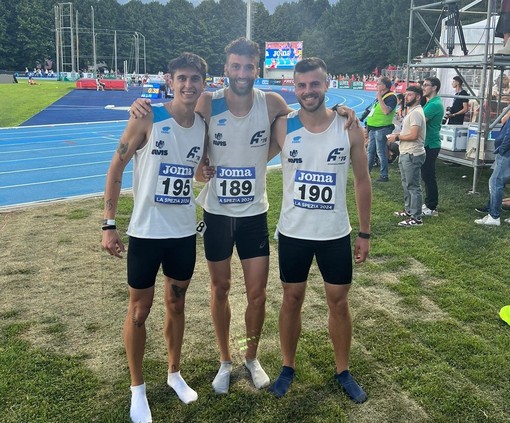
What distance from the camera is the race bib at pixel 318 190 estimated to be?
127 inches

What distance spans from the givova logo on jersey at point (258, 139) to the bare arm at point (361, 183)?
1.90 feet

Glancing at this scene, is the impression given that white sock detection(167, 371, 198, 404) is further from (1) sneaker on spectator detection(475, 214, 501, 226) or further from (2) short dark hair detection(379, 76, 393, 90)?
(2) short dark hair detection(379, 76, 393, 90)

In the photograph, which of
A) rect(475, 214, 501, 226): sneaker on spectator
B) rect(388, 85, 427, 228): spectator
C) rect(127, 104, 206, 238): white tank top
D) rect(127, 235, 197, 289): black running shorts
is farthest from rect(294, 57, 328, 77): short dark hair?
rect(475, 214, 501, 226): sneaker on spectator

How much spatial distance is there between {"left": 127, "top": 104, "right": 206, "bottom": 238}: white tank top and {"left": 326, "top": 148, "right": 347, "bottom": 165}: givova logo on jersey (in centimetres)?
88

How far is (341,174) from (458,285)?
269cm

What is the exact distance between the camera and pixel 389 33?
72.0 meters

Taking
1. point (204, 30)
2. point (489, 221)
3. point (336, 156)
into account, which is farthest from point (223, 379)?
point (204, 30)

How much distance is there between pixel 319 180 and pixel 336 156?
0.18m

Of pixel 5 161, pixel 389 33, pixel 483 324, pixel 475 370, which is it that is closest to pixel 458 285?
pixel 483 324

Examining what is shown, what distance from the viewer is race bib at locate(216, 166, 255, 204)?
3373 mm

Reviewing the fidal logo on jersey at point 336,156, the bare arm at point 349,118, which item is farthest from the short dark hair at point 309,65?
the fidal logo on jersey at point 336,156

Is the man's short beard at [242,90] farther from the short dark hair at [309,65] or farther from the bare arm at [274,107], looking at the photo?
the short dark hair at [309,65]

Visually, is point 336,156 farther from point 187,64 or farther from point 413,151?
point 413,151

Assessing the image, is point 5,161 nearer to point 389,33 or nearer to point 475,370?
point 475,370
